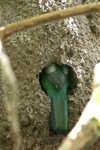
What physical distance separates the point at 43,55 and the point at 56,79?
344 mm

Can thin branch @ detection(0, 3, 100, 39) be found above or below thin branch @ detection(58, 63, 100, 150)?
above

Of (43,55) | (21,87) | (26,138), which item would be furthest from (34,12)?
(26,138)

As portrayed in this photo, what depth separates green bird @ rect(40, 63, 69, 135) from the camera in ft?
8.20

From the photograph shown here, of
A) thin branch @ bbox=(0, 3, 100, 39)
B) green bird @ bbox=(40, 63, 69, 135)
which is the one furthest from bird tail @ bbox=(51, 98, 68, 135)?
thin branch @ bbox=(0, 3, 100, 39)

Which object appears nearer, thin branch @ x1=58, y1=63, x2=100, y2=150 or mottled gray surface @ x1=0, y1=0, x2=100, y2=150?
thin branch @ x1=58, y1=63, x2=100, y2=150

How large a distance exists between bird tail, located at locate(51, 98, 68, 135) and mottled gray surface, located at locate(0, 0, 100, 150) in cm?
7

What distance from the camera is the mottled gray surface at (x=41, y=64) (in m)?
2.52

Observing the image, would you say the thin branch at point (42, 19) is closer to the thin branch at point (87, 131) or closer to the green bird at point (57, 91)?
the thin branch at point (87, 131)

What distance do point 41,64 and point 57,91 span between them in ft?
1.33

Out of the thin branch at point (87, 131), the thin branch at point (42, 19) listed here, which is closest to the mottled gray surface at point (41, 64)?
the thin branch at point (42, 19)

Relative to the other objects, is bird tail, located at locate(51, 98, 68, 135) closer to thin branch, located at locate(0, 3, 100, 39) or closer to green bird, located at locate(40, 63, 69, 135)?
green bird, located at locate(40, 63, 69, 135)

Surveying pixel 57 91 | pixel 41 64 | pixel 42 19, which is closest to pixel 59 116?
pixel 57 91

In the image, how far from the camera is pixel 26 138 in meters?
2.52

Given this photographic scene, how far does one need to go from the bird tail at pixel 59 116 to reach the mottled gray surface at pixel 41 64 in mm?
70
